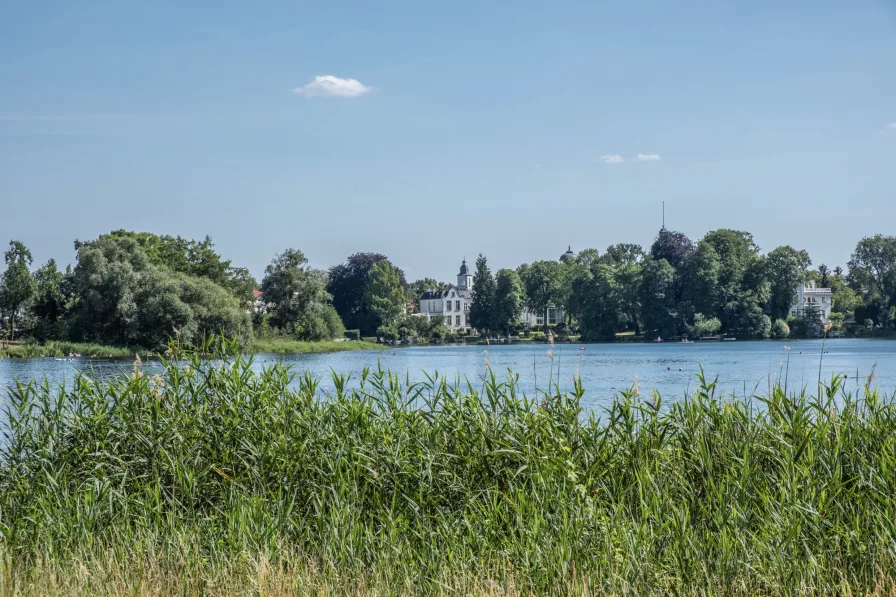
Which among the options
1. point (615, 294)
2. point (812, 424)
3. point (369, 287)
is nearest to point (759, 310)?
point (615, 294)

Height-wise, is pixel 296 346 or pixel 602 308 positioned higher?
pixel 602 308

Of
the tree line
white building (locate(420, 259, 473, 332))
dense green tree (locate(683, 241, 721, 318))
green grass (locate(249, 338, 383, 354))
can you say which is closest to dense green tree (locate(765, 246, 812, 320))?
the tree line

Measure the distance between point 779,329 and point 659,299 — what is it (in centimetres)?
1312

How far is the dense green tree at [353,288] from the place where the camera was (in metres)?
114

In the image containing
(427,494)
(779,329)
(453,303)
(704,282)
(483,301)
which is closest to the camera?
(427,494)

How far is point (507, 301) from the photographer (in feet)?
390

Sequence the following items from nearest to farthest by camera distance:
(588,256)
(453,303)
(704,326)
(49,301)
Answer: (49,301)
(704,326)
(588,256)
(453,303)

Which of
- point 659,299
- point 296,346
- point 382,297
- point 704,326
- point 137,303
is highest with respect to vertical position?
point 382,297

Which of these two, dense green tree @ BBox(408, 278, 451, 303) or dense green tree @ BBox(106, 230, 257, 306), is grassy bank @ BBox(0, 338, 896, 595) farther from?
dense green tree @ BBox(408, 278, 451, 303)

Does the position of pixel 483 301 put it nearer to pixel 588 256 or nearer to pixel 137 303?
pixel 588 256

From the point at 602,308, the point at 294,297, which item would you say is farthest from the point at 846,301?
the point at 294,297

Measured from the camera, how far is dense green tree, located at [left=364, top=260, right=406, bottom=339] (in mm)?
108875

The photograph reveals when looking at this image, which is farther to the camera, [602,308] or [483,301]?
[483,301]

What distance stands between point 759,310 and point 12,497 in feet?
303
